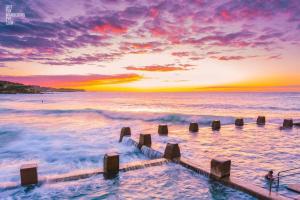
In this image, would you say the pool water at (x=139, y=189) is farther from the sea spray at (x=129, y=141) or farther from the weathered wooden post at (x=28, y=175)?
the sea spray at (x=129, y=141)

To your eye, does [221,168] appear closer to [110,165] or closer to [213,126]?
[110,165]

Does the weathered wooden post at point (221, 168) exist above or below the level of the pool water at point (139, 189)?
above

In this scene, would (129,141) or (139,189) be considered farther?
(129,141)

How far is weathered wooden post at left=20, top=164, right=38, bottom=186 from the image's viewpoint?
900 cm

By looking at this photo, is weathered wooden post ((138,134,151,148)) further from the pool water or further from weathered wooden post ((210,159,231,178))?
weathered wooden post ((210,159,231,178))

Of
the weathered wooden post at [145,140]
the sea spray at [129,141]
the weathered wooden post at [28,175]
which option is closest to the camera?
the weathered wooden post at [28,175]

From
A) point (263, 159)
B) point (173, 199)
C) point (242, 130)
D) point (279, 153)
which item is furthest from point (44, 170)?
point (242, 130)

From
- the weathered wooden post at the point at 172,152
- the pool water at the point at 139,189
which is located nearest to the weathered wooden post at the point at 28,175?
the pool water at the point at 139,189

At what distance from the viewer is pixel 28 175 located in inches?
356

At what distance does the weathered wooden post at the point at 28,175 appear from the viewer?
9000 millimetres

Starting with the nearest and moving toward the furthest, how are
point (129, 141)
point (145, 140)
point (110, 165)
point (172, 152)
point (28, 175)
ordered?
point (28, 175), point (110, 165), point (172, 152), point (145, 140), point (129, 141)

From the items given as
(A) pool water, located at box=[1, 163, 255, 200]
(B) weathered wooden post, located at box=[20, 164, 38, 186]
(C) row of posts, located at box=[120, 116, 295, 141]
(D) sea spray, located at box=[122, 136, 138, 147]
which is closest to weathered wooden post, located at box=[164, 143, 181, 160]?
(A) pool water, located at box=[1, 163, 255, 200]

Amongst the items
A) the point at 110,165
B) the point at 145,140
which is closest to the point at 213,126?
the point at 145,140

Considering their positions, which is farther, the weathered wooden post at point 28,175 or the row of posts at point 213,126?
the row of posts at point 213,126
